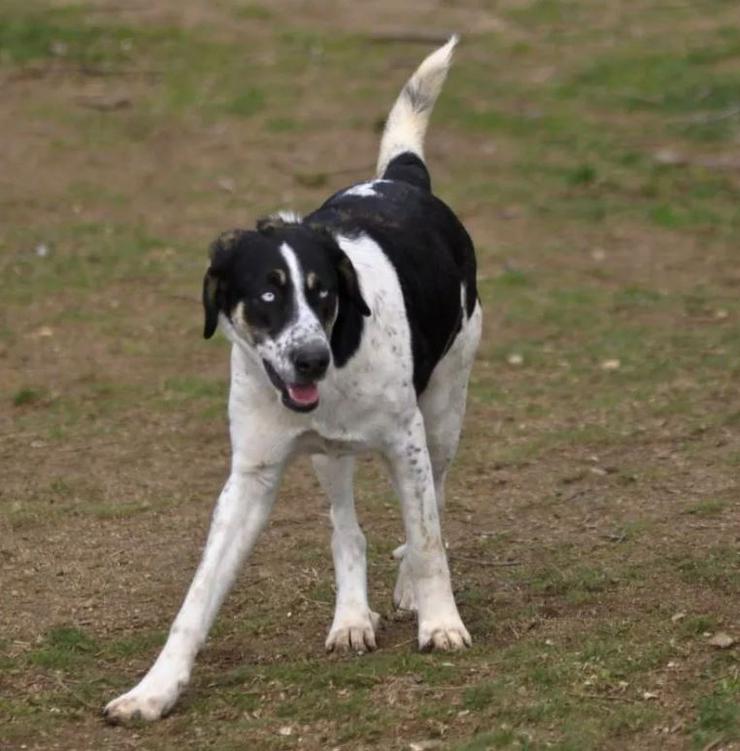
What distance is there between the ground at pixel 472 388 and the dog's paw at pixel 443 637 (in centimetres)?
10

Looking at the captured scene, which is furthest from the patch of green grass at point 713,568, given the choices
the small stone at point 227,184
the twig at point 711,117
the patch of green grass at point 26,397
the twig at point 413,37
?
the twig at point 413,37

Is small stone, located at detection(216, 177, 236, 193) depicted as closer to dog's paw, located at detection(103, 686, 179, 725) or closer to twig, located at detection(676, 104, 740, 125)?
twig, located at detection(676, 104, 740, 125)

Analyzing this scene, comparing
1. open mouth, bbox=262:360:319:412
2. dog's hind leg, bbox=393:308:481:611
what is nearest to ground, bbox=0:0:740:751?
dog's hind leg, bbox=393:308:481:611

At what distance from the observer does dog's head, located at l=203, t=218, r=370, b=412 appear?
524 centimetres

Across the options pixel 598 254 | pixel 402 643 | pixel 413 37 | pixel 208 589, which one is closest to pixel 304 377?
pixel 208 589

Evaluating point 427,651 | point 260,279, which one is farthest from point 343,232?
point 427,651

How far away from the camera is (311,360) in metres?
5.19

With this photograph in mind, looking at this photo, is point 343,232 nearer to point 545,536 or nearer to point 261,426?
point 261,426

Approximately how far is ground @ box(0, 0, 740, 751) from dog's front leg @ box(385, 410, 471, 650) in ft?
0.50

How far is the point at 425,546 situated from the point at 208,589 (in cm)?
68

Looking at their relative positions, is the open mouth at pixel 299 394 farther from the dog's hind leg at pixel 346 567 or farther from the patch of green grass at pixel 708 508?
the patch of green grass at pixel 708 508

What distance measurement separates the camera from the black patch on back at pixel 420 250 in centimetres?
593

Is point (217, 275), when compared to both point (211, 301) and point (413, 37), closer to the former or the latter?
point (211, 301)

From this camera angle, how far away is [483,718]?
202 inches
